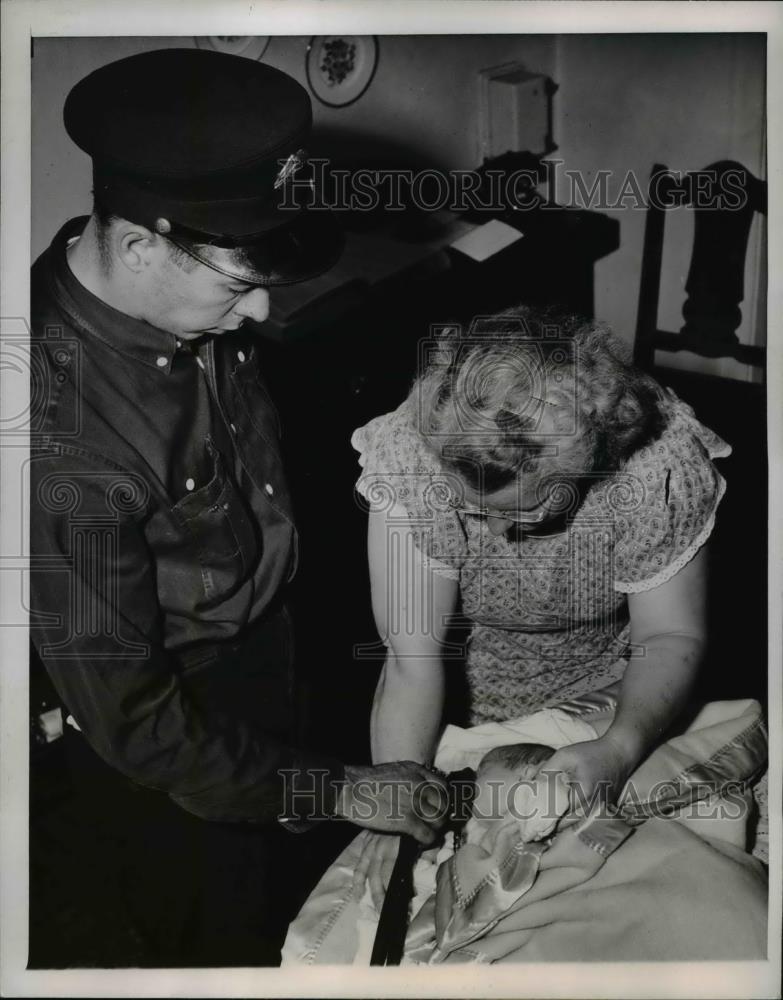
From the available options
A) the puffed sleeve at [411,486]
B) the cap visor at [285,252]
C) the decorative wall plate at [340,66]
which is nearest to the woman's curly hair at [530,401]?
the puffed sleeve at [411,486]

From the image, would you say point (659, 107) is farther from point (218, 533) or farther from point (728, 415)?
point (218, 533)

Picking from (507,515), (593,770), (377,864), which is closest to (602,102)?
(507,515)

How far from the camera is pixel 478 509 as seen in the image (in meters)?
0.97

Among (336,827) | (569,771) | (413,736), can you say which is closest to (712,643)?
(569,771)

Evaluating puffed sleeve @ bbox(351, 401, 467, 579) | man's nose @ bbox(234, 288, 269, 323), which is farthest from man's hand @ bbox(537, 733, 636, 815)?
man's nose @ bbox(234, 288, 269, 323)

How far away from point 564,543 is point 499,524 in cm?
8

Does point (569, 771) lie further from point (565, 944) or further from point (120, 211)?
point (120, 211)

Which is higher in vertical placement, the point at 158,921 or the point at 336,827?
the point at 336,827

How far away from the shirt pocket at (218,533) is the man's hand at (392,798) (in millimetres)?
249

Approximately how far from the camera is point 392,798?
1.01 m

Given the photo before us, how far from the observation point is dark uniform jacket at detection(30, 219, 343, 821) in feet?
2.95

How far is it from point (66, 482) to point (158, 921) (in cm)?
48

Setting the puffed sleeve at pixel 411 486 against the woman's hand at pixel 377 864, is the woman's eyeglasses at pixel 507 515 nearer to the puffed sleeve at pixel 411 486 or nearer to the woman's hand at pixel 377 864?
the puffed sleeve at pixel 411 486

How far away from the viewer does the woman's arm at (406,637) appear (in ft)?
3.26
